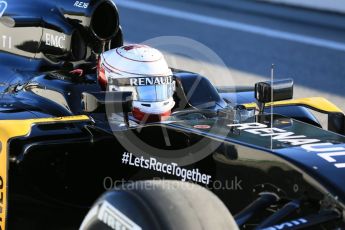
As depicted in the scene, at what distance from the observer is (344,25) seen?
472 inches

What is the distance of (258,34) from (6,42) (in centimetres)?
602

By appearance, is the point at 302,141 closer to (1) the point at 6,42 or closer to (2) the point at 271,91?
(2) the point at 271,91

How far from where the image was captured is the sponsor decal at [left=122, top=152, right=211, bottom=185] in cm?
438

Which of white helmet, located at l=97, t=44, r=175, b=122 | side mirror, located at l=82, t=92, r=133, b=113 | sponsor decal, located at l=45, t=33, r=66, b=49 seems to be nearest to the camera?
side mirror, located at l=82, t=92, r=133, b=113

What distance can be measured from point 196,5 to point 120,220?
1011cm

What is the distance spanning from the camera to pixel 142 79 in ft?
16.5

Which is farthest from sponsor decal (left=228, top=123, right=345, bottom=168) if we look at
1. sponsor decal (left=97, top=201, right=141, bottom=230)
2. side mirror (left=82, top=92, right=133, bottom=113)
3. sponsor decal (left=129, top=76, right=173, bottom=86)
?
sponsor decal (left=97, top=201, right=141, bottom=230)

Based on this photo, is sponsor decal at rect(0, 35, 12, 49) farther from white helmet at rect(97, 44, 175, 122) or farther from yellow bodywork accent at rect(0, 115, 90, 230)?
yellow bodywork accent at rect(0, 115, 90, 230)

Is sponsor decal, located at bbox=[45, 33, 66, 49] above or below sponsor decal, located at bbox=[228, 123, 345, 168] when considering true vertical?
above

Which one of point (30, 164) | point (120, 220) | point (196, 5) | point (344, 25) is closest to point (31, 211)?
point (30, 164)

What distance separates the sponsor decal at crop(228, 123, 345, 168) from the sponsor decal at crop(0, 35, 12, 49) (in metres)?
2.51

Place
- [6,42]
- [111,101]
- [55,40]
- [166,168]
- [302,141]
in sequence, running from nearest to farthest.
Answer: [302,141] < [166,168] < [111,101] < [55,40] < [6,42]

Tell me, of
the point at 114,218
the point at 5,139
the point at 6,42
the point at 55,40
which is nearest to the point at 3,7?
the point at 6,42

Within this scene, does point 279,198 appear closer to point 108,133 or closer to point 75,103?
point 108,133
